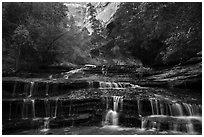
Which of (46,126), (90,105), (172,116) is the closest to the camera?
(46,126)

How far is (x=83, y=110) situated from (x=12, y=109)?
3.23 m

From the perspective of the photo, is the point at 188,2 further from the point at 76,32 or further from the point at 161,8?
the point at 76,32

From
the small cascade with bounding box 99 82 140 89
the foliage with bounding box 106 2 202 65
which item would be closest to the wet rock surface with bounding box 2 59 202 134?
the small cascade with bounding box 99 82 140 89

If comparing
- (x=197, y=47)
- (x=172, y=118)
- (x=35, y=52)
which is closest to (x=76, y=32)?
(x=35, y=52)

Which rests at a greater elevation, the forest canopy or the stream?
the forest canopy

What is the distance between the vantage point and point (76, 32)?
74.2 ft

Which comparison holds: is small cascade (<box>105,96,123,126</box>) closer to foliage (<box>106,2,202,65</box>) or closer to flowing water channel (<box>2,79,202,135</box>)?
flowing water channel (<box>2,79,202,135</box>)

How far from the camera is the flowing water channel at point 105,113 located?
29.3 ft

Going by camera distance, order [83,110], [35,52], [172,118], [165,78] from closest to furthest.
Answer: [172,118], [83,110], [165,78], [35,52]

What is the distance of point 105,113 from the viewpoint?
10.0 metres

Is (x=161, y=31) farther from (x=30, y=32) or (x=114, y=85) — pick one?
(x=30, y=32)

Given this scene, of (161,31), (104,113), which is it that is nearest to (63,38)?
(161,31)

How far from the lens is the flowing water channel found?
29.3ft

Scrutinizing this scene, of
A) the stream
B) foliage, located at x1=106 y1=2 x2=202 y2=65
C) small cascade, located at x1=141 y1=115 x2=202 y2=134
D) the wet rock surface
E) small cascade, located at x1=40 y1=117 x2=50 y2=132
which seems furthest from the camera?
foliage, located at x1=106 y1=2 x2=202 y2=65
